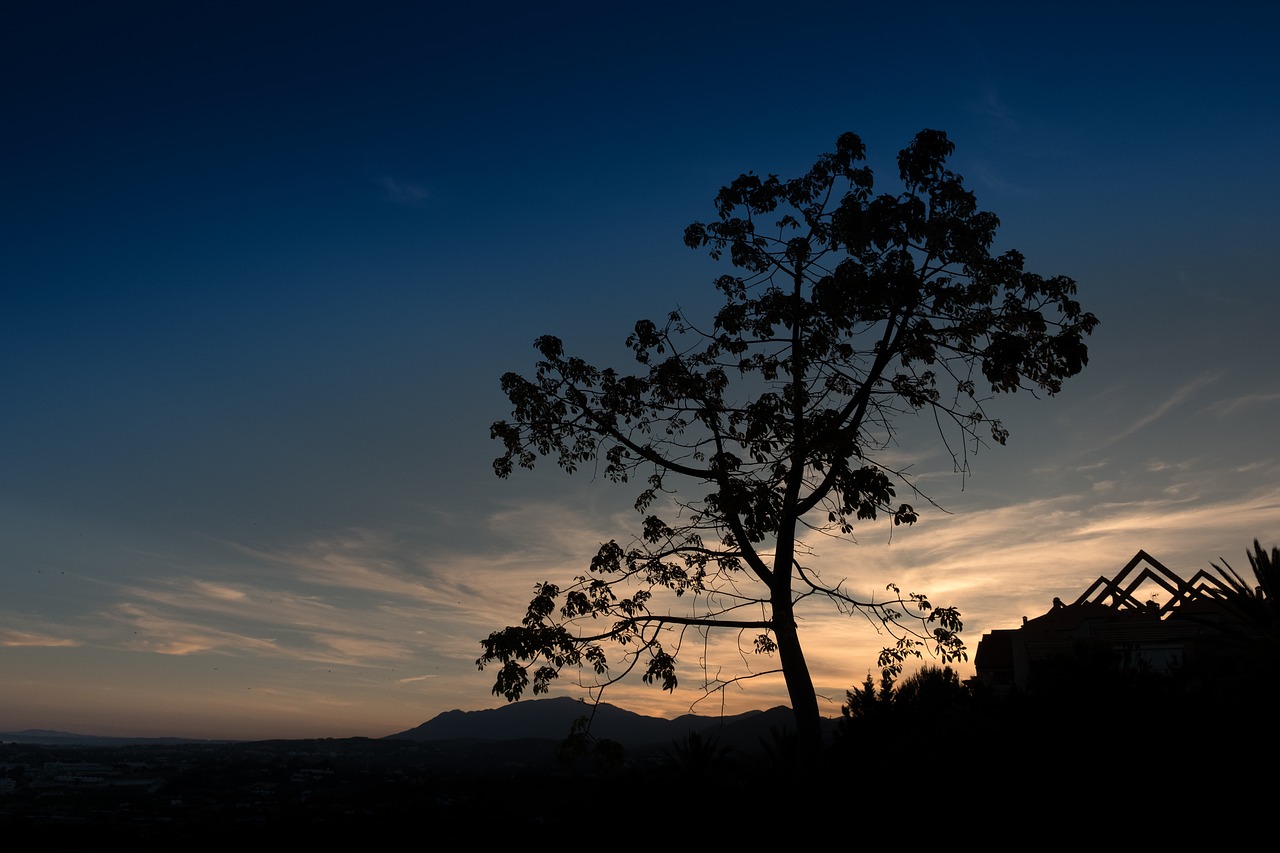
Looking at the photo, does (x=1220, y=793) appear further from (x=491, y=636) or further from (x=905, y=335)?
(x=491, y=636)

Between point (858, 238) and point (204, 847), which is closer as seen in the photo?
point (858, 238)

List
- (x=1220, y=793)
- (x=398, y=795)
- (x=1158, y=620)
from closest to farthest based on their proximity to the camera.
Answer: (x=1220, y=793)
(x=1158, y=620)
(x=398, y=795)

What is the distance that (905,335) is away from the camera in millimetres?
16797

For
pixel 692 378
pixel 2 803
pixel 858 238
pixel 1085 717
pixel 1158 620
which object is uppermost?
pixel 858 238

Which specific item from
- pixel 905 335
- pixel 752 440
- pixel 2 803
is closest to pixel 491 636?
pixel 752 440

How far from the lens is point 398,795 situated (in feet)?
262

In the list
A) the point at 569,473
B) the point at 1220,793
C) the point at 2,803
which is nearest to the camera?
the point at 1220,793

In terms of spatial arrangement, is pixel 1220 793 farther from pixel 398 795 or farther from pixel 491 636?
pixel 398 795

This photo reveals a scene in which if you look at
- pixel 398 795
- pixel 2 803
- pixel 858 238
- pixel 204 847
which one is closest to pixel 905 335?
pixel 858 238

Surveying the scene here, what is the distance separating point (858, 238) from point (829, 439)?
4092 millimetres

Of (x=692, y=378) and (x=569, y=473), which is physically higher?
(x=692, y=378)

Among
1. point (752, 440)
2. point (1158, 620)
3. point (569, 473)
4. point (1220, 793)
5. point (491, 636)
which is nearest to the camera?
point (1220, 793)

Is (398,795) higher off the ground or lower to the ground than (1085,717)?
lower

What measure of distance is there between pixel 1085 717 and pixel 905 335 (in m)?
7.70
